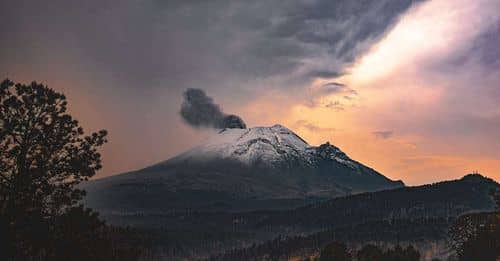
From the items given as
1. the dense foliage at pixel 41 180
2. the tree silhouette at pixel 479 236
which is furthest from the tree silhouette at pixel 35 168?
the tree silhouette at pixel 479 236

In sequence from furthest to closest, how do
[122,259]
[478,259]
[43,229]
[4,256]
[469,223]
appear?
[469,223] → [478,259] → [122,259] → [43,229] → [4,256]

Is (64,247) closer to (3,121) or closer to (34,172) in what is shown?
(34,172)

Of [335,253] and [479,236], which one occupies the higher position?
[479,236]

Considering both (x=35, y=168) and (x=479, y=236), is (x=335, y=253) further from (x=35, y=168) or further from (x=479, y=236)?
(x=35, y=168)

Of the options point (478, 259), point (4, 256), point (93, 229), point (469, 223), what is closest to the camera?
point (4, 256)

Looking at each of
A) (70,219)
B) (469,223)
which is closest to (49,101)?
(70,219)

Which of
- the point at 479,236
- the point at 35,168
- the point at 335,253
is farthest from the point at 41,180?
the point at 335,253

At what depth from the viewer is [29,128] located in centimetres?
3638

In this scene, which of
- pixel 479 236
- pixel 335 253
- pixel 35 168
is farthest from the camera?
pixel 335 253

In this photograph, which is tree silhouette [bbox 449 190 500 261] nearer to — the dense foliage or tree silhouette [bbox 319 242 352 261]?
tree silhouette [bbox 319 242 352 261]

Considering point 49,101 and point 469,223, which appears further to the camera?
point 469,223

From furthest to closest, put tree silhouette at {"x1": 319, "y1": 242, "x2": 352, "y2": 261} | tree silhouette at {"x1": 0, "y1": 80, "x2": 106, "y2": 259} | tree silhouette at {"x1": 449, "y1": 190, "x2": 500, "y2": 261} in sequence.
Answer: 1. tree silhouette at {"x1": 319, "y1": 242, "x2": 352, "y2": 261}
2. tree silhouette at {"x1": 449, "y1": 190, "x2": 500, "y2": 261}
3. tree silhouette at {"x1": 0, "y1": 80, "x2": 106, "y2": 259}

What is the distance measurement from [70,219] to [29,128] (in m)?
6.63

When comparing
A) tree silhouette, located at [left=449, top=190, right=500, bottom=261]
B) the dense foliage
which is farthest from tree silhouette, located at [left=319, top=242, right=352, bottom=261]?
the dense foliage
